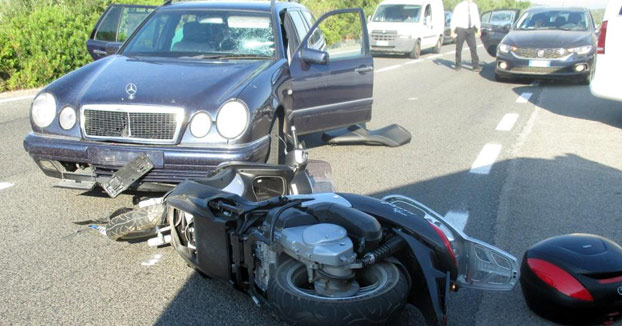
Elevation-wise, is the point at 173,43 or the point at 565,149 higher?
the point at 173,43

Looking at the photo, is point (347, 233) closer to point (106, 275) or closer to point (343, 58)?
point (106, 275)

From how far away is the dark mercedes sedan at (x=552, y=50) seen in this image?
13477 mm

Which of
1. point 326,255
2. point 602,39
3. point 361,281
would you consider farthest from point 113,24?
point 326,255

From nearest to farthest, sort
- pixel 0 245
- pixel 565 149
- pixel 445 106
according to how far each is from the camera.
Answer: pixel 0 245 < pixel 565 149 < pixel 445 106

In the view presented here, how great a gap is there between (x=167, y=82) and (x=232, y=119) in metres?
0.64

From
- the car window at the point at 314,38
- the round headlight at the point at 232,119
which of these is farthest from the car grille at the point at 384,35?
the round headlight at the point at 232,119

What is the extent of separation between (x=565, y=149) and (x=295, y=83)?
343 cm

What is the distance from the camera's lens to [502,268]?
335 cm

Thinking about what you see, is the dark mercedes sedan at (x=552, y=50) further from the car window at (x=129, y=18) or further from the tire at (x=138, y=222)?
the tire at (x=138, y=222)

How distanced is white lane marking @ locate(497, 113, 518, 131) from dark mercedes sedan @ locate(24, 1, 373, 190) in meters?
3.25

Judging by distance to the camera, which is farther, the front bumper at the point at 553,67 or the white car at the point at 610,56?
the front bumper at the point at 553,67

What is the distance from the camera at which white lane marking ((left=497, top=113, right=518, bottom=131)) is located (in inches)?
351

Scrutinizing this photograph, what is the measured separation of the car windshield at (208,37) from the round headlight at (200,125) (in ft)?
4.09

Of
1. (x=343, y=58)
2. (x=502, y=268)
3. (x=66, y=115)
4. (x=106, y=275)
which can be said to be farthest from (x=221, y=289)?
(x=343, y=58)
